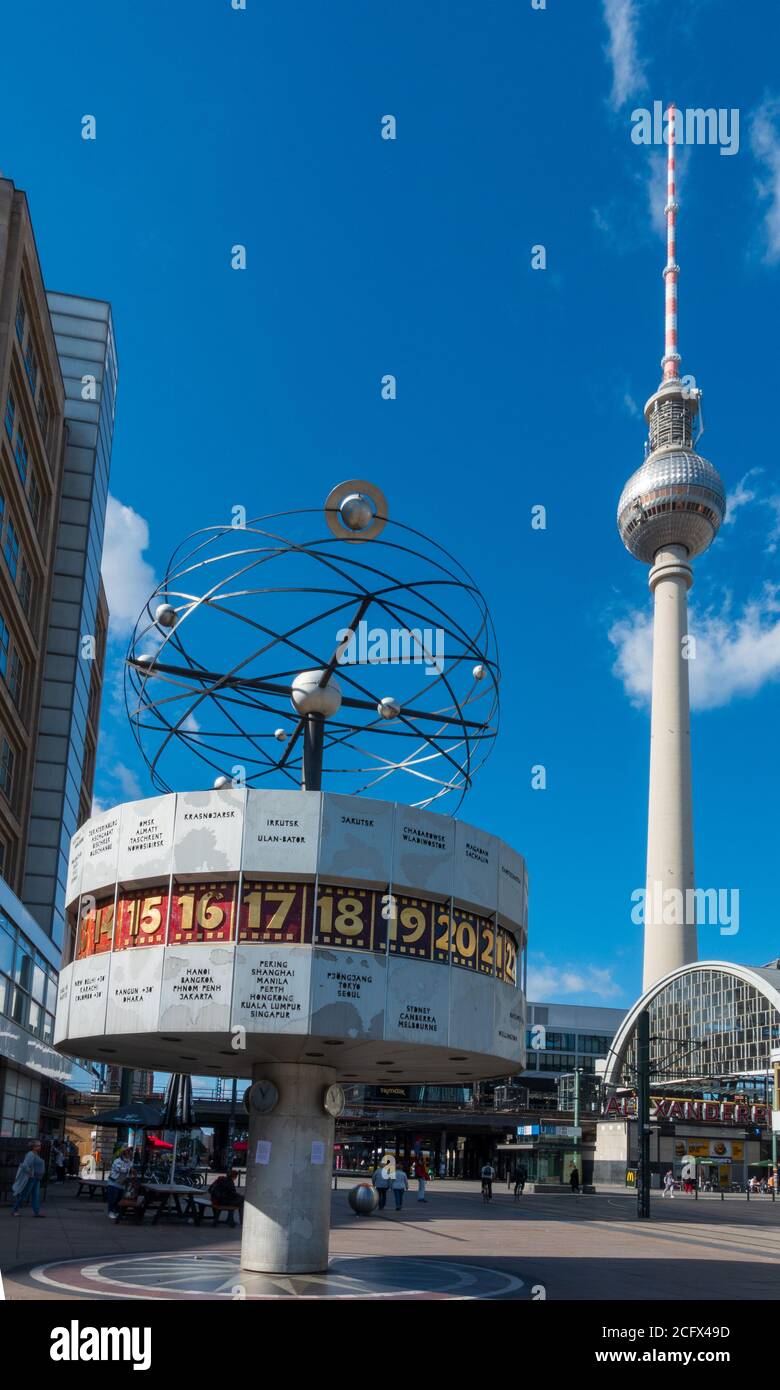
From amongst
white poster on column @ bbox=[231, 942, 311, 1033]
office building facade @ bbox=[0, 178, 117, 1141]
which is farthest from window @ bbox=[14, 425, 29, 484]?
white poster on column @ bbox=[231, 942, 311, 1033]

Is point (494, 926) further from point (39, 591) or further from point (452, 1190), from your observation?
point (452, 1190)

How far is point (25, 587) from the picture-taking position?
5897cm

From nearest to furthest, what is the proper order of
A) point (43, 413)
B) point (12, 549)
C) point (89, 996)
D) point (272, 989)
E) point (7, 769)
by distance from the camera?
point (272, 989) → point (89, 996) → point (12, 549) → point (7, 769) → point (43, 413)

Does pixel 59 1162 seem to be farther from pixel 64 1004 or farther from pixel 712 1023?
pixel 712 1023

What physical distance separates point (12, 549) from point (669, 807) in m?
78.0

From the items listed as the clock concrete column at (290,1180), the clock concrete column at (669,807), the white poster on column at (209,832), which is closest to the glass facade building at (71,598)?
the clock concrete column at (290,1180)

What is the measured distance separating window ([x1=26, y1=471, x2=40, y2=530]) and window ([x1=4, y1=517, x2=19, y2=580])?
238cm

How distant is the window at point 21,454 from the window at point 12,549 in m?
2.52

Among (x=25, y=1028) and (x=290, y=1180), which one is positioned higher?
(x=25, y=1028)

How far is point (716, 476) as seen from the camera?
13300cm

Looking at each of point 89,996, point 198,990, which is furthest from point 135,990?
point 89,996

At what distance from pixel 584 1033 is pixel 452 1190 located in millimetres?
87742

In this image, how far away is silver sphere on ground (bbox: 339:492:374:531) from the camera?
20.5 metres
